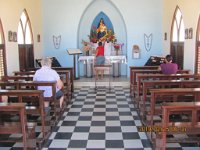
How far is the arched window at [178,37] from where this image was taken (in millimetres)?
7641

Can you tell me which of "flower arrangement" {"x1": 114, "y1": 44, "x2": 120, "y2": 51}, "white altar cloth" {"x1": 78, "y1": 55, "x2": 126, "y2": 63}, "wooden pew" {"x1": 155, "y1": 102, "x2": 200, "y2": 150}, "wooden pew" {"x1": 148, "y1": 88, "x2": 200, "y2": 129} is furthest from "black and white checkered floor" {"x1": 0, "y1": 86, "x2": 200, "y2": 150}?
"flower arrangement" {"x1": 114, "y1": 44, "x2": 120, "y2": 51}

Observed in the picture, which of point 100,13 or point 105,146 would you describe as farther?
point 100,13

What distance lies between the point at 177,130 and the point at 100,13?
7863mm

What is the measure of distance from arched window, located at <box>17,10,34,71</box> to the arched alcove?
7.64ft

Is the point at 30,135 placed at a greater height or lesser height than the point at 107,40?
lesser

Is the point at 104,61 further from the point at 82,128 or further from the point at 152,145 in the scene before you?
the point at 152,145

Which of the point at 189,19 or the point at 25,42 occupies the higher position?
the point at 189,19

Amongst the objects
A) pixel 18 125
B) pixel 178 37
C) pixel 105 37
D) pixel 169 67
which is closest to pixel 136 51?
pixel 105 37

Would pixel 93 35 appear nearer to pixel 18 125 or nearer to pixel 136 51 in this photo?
pixel 136 51

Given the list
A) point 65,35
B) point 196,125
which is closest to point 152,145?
point 196,125

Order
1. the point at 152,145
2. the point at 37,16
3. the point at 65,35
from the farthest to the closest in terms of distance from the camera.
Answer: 1. the point at 65,35
2. the point at 37,16
3. the point at 152,145

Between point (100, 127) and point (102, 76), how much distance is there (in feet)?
16.3

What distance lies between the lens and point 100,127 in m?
4.52

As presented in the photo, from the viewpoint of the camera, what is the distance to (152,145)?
363cm
